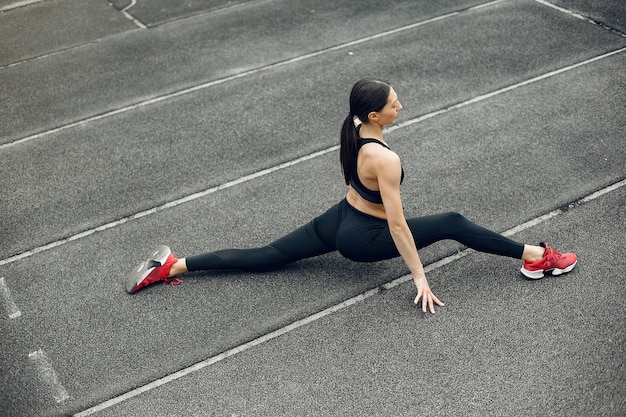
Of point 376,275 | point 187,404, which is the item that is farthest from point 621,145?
point 187,404

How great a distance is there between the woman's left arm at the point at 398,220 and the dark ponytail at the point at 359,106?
1.01ft

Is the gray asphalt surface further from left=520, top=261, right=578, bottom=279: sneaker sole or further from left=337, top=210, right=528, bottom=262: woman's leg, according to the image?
left=337, top=210, right=528, bottom=262: woman's leg

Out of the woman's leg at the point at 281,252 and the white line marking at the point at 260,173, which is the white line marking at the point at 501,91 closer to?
the white line marking at the point at 260,173

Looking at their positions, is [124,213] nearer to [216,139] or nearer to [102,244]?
[102,244]

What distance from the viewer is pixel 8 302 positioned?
5594mm

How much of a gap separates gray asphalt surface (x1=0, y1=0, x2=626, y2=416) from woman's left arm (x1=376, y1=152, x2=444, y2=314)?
204 mm

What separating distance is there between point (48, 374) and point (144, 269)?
1121 millimetres

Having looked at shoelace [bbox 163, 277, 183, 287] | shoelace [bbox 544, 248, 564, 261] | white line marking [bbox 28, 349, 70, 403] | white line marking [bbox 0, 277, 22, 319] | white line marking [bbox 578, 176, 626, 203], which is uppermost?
shoelace [bbox 544, 248, 564, 261]

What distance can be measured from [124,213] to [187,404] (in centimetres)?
263

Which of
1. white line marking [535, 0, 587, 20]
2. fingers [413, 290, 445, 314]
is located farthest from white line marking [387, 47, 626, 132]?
fingers [413, 290, 445, 314]

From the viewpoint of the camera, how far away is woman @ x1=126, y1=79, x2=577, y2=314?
475 cm

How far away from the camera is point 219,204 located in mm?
6578

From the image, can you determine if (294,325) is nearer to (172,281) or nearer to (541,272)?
(172,281)

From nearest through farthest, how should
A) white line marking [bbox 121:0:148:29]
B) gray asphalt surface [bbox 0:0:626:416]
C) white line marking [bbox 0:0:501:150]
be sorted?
gray asphalt surface [bbox 0:0:626:416] → white line marking [bbox 0:0:501:150] → white line marking [bbox 121:0:148:29]
